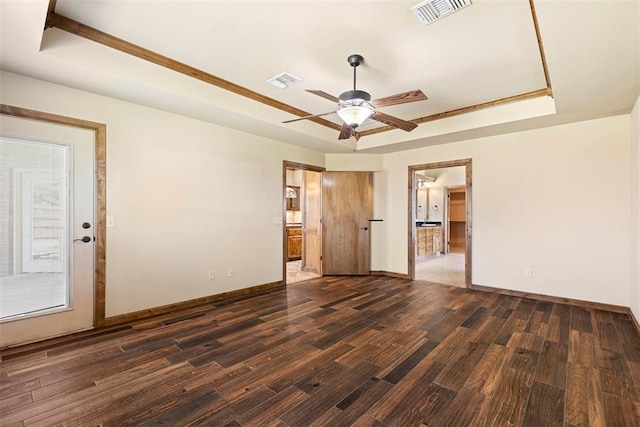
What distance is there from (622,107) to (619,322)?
2523mm

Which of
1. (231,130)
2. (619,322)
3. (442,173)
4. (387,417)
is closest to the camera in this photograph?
(387,417)

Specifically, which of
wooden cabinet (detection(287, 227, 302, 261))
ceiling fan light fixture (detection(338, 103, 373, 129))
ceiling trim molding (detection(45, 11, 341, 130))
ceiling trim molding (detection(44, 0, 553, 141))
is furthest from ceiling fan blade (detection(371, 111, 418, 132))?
wooden cabinet (detection(287, 227, 302, 261))

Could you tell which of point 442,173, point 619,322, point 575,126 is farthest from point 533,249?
point 442,173

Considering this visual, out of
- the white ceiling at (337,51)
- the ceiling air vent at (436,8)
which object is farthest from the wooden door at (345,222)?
the ceiling air vent at (436,8)

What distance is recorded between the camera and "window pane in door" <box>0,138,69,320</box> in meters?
2.76

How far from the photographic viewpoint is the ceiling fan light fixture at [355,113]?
2852 millimetres

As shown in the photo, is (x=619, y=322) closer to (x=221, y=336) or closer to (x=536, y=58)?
(x=536, y=58)

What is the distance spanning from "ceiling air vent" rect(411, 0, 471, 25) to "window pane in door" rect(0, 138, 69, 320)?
3574 millimetres

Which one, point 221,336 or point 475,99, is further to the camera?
point 475,99

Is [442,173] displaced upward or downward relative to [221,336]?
upward

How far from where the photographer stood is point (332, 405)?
1.94 meters

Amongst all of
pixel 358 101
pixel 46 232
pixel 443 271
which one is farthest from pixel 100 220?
pixel 443 271

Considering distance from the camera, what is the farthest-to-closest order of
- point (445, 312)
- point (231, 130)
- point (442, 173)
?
point (442, 173), point (231, 130), point (445, 312)

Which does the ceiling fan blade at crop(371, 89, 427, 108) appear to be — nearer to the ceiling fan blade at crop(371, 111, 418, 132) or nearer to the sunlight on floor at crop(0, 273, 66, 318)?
the ceiling fan blade at crop(371, 111, 418, 132)
